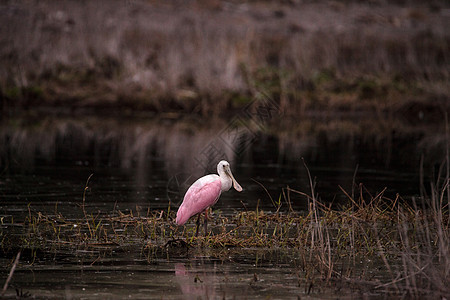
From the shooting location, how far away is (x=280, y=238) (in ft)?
34.1

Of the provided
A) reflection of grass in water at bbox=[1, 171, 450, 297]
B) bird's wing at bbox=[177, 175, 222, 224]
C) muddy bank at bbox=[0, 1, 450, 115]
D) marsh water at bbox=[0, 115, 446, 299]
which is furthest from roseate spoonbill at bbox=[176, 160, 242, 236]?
muddy bank at bbox=[0, 1, 450, 115]

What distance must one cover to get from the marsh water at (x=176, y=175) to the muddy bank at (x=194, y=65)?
1.50m

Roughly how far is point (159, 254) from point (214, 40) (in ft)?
80.9

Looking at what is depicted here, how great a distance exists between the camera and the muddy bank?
103 ft

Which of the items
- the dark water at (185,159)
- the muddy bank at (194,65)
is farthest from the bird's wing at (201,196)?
the muddy bank at (194,65)

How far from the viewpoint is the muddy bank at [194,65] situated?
31297 mm

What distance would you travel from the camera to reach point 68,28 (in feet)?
A: 118

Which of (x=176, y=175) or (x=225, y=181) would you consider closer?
(x=225, y=181)

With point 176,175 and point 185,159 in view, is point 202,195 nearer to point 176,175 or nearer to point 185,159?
point 176,175

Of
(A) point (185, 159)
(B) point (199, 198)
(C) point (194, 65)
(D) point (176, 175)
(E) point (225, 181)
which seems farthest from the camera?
(C) point (194, 65)

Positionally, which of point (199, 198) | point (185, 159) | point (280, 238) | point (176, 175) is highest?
point (199, 198)

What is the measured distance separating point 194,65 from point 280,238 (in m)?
22.4

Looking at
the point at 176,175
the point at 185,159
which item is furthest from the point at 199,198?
the point at 185,159

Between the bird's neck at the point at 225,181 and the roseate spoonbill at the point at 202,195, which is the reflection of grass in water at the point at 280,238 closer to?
the roseate spoonbill at the point at 202,195
